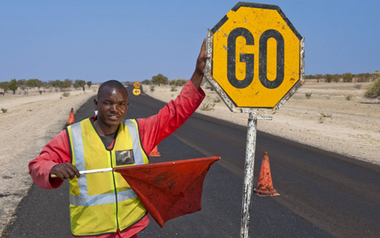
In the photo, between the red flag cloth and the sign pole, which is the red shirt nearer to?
A: the red flag cloth

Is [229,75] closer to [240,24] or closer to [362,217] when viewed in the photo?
[240,24]

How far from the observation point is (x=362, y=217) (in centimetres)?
619

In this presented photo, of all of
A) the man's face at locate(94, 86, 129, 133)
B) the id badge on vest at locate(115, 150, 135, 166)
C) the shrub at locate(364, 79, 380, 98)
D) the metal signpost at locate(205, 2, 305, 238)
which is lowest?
the shrub at locate(364, 79, 380, 98)

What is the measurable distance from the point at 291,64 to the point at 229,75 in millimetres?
436

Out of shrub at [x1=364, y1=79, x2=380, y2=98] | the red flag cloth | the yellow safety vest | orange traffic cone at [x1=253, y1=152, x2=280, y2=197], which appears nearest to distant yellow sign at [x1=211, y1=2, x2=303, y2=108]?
the red flag cloth

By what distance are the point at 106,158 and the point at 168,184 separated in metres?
0.47

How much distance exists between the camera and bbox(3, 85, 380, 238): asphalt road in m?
A: 5.43

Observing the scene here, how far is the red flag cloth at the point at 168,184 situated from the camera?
251 cm

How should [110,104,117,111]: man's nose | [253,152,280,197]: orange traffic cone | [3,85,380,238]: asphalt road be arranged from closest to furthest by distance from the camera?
[110,104,117,111]: man's nose → [3,85,380,238]: asphalt road → [253,152,280,197]: orange traffic cone

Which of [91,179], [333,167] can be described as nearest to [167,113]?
[91,179]

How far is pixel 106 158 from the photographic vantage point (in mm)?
2488

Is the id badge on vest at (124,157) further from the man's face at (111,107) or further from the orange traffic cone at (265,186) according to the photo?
the orange traffic cone at (265,186)

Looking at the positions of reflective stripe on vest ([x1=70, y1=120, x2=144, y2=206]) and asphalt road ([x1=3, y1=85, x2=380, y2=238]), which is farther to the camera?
asphalt road ([x1=3, y1=85, x2=380, y2=238])

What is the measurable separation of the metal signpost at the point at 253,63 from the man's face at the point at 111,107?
2.03ft
